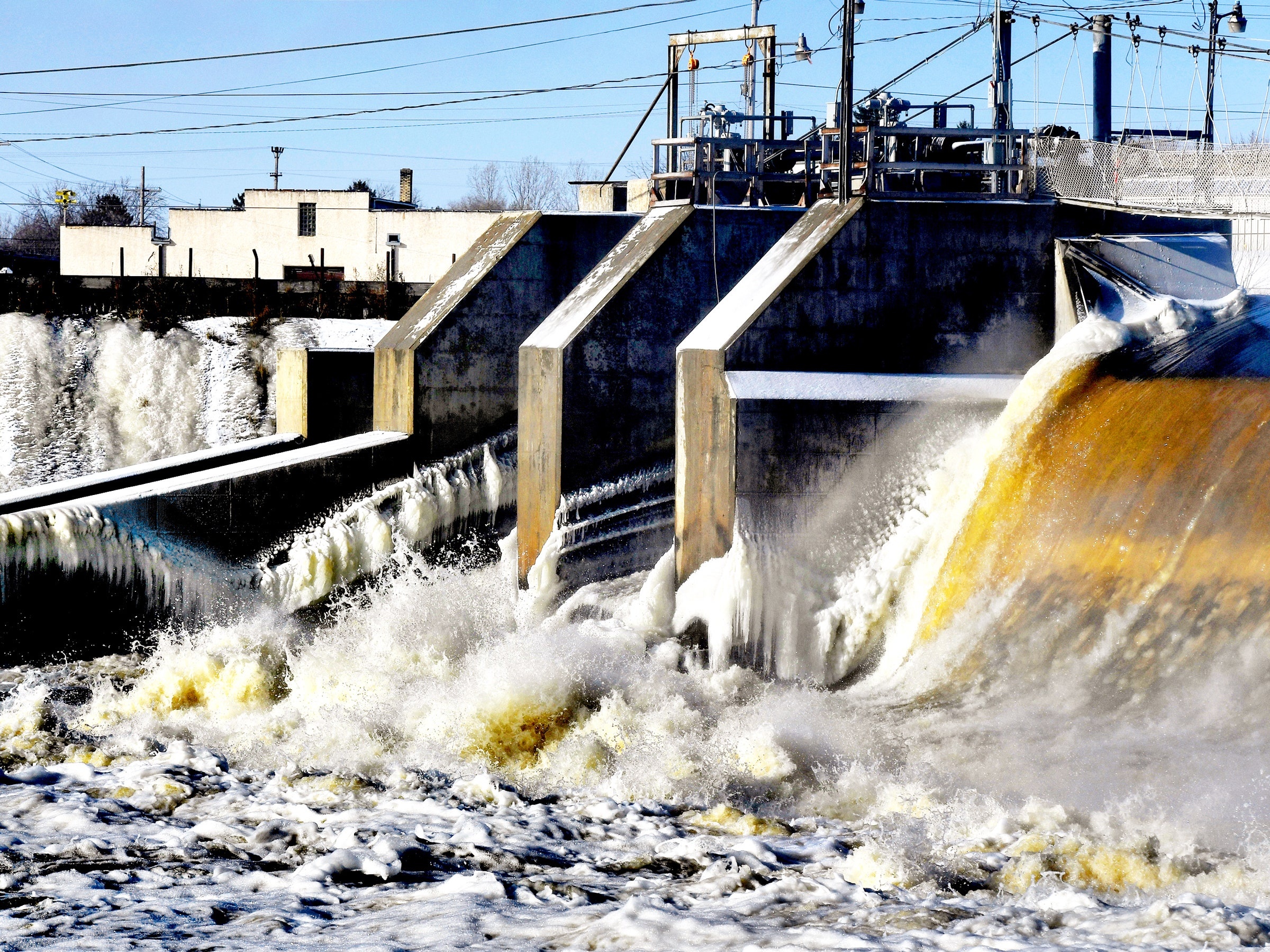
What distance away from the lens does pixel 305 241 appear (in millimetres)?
45281

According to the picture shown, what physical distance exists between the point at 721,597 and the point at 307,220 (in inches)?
1510

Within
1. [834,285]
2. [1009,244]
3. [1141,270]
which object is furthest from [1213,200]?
[834,285]

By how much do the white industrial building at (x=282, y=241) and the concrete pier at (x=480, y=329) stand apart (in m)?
26.6

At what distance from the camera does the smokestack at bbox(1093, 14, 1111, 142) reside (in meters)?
25.3

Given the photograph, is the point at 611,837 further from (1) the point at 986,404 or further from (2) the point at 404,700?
(1) the point at 986,404

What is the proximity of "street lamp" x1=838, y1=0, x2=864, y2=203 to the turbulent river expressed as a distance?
2.48 metres

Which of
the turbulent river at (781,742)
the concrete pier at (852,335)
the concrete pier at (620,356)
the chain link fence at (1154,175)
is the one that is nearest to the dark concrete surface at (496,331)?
the concrete pier at (620,356)

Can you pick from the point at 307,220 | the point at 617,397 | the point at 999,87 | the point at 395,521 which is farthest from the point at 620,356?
the point at 307,220

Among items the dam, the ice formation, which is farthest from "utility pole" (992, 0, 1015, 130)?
the ice formation

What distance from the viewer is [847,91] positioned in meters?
12.1

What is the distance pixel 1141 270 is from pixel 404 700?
7.22m

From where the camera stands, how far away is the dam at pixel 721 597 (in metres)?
6.57

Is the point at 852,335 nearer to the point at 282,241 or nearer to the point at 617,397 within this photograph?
the point at 617,397

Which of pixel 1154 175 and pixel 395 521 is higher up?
pixel 1154 175
